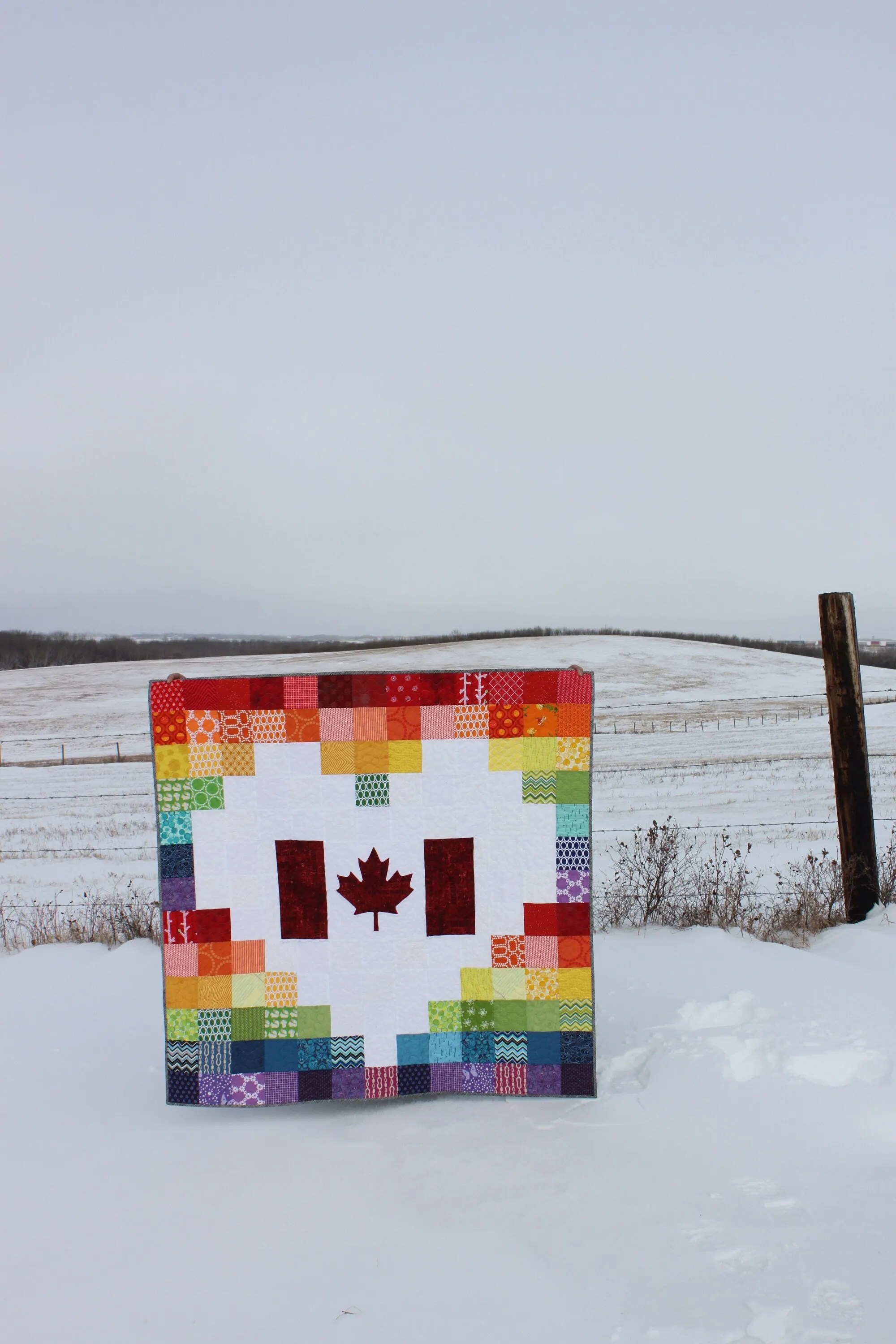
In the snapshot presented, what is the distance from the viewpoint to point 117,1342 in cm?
158

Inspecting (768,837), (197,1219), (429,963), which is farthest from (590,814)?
(768,837)

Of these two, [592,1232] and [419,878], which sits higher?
[419,878]

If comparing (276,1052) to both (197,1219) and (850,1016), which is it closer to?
(197,1219)

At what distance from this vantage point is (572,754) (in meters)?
2.54

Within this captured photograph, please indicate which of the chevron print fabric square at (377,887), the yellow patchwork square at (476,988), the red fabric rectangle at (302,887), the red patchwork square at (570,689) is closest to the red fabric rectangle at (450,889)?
the chevron print fabric square at (377,887)

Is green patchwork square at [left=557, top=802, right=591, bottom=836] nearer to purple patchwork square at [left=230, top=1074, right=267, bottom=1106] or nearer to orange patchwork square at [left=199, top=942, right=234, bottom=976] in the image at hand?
orange patchwork square at [left=199, top=942, right=234, bottom=976]

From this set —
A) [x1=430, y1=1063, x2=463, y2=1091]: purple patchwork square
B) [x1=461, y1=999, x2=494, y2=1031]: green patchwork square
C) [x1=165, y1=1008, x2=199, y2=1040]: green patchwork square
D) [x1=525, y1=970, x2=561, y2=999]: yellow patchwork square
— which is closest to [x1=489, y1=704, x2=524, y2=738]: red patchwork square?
[x1=525, y1=970, x2=561, y2=999]: yellow patchwork square

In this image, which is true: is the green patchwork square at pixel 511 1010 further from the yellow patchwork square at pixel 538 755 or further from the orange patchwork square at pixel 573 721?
the orange patchwork square at pixel 573 721

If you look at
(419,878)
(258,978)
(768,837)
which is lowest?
(768,837)

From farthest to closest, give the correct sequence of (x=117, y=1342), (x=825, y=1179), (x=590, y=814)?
(x=590, y=814) < (x=825, y=1179) < (x=117, y=1342)

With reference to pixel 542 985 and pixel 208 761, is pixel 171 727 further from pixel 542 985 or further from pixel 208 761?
pixel 542 985

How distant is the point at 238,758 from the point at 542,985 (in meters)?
1.27

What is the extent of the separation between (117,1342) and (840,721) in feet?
14.6

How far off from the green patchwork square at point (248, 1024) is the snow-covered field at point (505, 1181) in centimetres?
28
